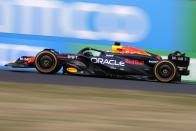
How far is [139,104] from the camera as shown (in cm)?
755

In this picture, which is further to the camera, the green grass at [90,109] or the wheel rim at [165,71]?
the wheel rim at [165,71]

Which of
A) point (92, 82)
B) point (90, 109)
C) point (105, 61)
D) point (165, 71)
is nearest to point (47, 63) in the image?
point (105, 61)

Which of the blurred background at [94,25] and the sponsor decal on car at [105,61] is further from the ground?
the blurred background at [94,25]

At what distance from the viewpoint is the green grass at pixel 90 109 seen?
5625 millimetres

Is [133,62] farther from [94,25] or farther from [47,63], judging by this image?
[47,63]

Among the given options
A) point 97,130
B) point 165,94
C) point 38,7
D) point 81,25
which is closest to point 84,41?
point 81,25

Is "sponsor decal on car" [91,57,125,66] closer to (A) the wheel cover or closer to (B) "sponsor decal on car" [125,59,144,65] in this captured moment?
(B) "sponsor decal on car" [125,59,144,65]

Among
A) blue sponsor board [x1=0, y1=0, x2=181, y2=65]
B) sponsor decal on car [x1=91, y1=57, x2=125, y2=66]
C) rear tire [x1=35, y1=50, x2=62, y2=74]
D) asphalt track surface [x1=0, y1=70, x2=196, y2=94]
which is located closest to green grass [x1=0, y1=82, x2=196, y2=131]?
asphalt track surface [x1=0, y1=70, x2=196, y2=94]

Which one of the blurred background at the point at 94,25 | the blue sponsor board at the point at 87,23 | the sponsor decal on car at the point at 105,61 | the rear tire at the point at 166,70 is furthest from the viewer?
the blue sponsor board at the point at 87,23

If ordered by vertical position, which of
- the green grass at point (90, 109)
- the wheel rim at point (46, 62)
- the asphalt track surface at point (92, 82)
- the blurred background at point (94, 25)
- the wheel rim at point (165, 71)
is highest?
the blurred background at point (94, 25)

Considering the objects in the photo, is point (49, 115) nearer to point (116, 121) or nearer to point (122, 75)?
point (116, 121)

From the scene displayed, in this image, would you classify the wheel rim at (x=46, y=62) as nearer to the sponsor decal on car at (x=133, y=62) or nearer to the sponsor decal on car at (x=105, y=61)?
the sponsor decal on car at (x=105, y=61)

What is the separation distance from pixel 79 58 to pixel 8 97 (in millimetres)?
4494

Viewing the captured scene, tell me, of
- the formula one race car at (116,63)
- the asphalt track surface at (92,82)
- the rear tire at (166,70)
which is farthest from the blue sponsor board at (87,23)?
the asphalt track surface at (92,82)
